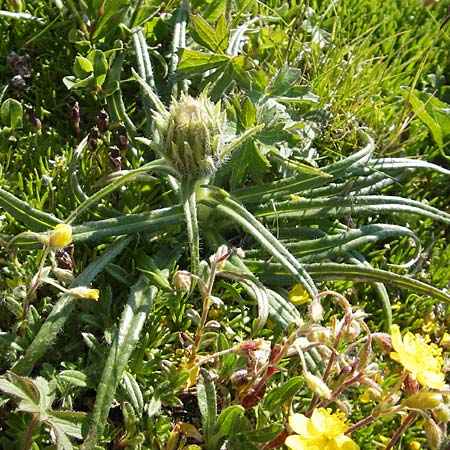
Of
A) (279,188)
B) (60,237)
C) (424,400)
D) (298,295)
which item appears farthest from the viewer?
(279,188)

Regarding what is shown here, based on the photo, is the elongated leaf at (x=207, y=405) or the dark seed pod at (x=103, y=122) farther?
the dark seed pod at (x=103, y=122)

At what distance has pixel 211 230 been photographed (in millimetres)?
2271

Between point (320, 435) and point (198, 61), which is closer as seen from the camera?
point (320, 435)

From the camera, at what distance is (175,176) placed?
83.8 inches

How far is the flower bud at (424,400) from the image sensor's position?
1549 mm

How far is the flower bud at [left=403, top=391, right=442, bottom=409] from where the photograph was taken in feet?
5.08

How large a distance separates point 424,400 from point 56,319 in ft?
3.18

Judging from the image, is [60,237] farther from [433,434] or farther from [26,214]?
[433,434]

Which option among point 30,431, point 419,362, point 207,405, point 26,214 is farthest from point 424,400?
point 26,214

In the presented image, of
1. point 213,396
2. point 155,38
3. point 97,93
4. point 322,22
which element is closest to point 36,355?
point 213,396

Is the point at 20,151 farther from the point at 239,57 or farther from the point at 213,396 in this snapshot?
the point at 213,396

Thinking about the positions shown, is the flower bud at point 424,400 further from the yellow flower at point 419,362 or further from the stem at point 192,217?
the stem at point 192,217

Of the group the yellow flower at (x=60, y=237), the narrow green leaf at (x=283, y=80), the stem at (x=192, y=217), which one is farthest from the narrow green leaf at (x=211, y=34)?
the yellow flower at (x=60, y=237)

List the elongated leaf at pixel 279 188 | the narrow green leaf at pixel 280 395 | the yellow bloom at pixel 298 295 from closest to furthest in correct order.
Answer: the narrow green leaf at pixel 280 395 < the yellow bloom at pixel 298 295 < the elongated leaf at pixel 279 188
